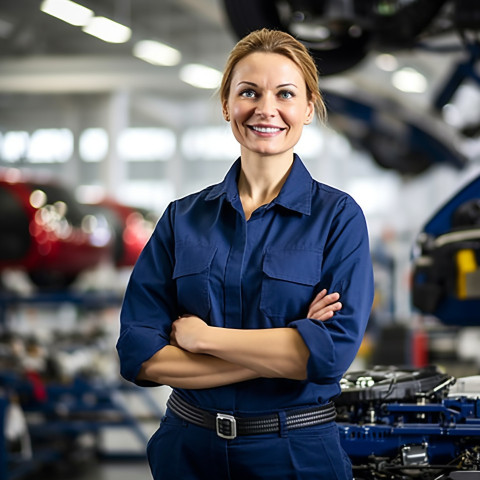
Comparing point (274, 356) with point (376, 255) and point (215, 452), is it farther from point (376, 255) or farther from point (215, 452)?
point (376, 255)

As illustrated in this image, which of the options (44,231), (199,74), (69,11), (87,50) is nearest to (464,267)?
(44,231)

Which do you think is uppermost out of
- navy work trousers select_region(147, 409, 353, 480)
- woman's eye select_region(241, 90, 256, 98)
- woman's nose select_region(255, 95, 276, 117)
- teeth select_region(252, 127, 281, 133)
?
woman's eye select_region(241, 90, 256, 98)

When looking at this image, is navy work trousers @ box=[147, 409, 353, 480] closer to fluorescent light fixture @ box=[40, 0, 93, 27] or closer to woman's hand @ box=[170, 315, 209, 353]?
woman's hand @ box=[170, 315, 209, 353]

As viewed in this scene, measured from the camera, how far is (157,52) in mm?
10680

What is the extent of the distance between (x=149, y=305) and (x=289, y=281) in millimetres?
309

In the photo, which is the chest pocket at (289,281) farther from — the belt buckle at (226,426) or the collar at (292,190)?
the belt buckle at (226,426)

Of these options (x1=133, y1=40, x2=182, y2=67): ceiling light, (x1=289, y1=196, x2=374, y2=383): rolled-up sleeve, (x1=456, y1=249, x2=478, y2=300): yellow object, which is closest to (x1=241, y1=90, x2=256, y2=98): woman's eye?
(x1=289, y1=196, x2=374, y2=383): rolled-up sleeve

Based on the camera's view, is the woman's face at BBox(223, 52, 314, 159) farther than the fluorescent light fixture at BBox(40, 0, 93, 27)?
No

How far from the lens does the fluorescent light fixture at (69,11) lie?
24.7 feet

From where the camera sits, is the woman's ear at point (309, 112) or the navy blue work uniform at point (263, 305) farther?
the woman's ear at point (309, 112)

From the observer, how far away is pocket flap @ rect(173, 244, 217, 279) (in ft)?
5.47

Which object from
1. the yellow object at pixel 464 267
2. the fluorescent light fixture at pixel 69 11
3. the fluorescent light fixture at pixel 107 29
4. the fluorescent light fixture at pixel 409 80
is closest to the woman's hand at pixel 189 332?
the yellow object at pixel 464 267

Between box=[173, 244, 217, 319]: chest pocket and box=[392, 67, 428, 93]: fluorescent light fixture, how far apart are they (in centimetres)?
1373

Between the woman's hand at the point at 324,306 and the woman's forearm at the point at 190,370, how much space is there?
0.54 feet
